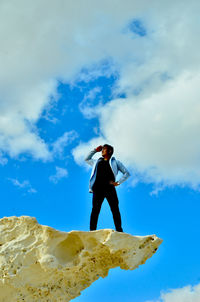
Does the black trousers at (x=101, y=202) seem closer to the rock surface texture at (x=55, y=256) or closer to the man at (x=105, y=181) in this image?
the man at (x=105, y=181)

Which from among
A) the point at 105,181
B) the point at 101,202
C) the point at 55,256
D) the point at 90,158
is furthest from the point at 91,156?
the point at 55,256

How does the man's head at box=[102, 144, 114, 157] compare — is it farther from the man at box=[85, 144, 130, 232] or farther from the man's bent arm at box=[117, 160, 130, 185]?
the man's bent arm at box=[117, 160, 130, 185]

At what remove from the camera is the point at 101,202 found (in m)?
9.63

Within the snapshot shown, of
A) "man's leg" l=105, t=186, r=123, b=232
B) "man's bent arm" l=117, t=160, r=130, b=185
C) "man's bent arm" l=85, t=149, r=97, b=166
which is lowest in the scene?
"man's leg" l=105, t=186, r=123, b=232

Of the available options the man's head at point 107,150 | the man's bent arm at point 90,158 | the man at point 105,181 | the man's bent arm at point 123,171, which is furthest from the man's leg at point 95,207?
the man's head at point 107,150

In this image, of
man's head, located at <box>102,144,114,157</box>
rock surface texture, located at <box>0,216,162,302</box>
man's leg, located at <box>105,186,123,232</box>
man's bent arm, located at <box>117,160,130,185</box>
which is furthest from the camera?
man's head, located at <box>102,144,114,157</box>

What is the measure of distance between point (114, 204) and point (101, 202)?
1.13 ft

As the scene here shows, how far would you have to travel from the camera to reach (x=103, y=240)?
826 cm

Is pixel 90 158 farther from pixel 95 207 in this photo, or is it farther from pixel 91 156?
pixel 95 207

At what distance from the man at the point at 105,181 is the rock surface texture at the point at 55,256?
3.48ft

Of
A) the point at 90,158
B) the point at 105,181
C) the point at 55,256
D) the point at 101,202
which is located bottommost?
the point at 55,256

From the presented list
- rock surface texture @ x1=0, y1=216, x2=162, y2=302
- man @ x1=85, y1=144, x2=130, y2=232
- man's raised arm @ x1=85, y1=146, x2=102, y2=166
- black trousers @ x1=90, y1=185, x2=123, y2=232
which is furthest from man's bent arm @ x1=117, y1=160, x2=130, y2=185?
rock surface texture @ x1=0, y1=216, x2=162, y2=302

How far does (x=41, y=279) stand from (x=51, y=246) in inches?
31.9

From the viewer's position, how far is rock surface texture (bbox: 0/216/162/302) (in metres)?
8.07
